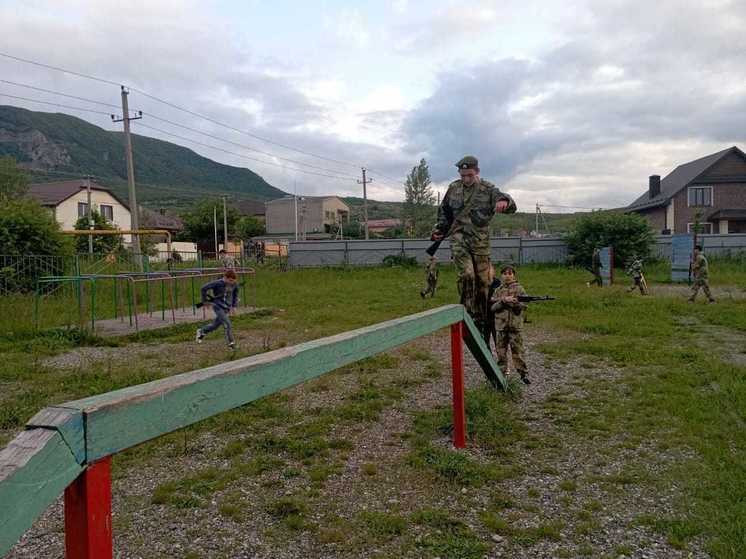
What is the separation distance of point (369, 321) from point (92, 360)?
194 inches

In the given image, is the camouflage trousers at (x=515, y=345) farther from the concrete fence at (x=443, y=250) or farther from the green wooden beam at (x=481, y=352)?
the concrete fence at (x=443, y=250)

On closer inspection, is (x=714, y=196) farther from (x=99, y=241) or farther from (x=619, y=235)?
(x=99, y=241)

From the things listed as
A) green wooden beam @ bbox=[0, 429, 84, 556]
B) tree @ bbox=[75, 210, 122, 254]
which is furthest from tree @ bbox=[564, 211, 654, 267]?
green wooden beam @ bbox=[0, 429, 84, 556]

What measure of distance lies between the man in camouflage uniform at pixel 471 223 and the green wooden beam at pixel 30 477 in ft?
16.5

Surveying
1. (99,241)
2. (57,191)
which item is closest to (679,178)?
(99,241)

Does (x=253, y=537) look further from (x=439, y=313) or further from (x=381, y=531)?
(x=439, y=313)

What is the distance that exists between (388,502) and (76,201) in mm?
50491

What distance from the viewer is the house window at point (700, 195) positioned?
133 feet

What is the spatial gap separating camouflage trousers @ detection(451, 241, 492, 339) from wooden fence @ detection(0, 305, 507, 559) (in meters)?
4.03

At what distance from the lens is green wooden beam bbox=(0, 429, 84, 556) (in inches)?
52.7

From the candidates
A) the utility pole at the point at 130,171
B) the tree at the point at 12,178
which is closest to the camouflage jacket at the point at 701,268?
the utility pole at the point at 130,171

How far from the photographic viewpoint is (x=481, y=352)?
505 centimetres

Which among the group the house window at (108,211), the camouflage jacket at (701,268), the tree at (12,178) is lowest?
the camouflage jacket at (701,268)

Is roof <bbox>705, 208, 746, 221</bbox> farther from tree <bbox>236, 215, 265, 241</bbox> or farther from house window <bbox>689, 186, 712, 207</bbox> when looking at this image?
tree <bbox>236, 215, 265, 241</bbox>
